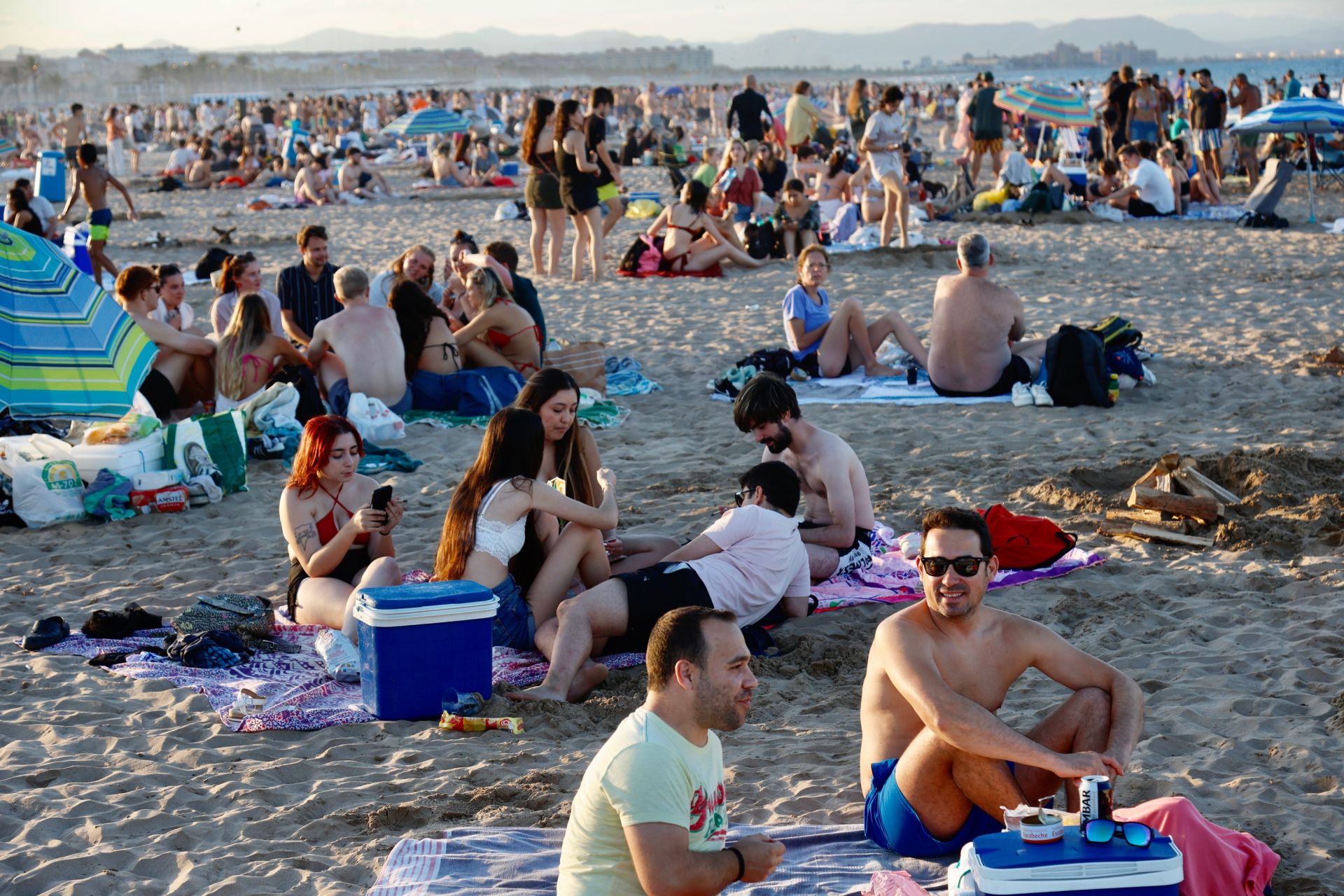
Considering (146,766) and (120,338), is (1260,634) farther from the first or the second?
(120,338)

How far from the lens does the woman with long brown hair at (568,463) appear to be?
16.1 ft

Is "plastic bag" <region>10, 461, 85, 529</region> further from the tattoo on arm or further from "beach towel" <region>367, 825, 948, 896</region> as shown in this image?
"beach towel" <region>367, 825, 948, 896</region>

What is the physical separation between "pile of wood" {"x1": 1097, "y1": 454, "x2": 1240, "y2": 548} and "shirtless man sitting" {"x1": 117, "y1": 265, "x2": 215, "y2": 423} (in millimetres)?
5093

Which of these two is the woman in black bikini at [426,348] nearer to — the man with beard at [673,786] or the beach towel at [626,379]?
the beach towel at [626,379]

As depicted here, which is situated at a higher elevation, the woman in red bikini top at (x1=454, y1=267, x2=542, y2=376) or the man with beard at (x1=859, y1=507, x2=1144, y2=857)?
the woman in red bikini top at (x1=454, y1=267, x2=542, y2=376)

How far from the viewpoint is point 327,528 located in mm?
5031

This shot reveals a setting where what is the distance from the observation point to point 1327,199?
54.3 feet

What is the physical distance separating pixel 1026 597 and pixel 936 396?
10.7 ft

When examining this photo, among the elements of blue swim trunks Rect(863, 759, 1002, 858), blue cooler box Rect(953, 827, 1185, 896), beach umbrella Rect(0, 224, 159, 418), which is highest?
beach umbrella Rect(0, 224, 159, 418)

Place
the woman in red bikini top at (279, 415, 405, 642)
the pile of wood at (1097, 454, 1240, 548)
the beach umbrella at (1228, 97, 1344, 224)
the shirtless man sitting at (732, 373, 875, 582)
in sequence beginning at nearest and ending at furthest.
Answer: the woman in red bikini top at (279, 415, 405, 642), the shirtless man sitting at (732, 373, 875, 582), the pile of wood at (1097, 454, 1240, 548), the beach umbrella at (1228, 97, 1344, 224)

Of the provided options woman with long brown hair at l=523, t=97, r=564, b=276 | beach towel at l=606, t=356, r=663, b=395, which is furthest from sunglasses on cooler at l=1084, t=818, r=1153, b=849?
woman with long brown hair at l=523, t=97, r=564, b=276

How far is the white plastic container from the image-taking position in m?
6.50

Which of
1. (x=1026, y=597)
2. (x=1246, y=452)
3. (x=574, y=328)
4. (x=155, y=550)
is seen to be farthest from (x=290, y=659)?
(x=574, y=328)

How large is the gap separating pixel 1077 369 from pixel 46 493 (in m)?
5.64
